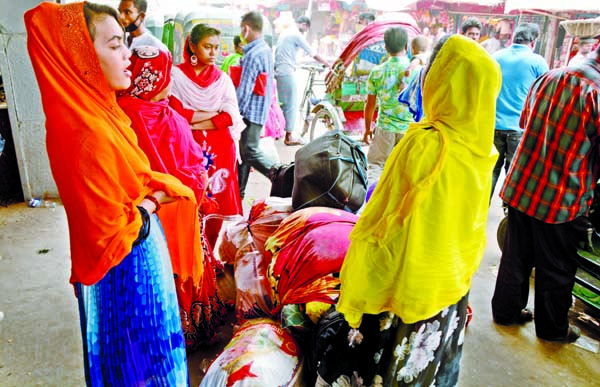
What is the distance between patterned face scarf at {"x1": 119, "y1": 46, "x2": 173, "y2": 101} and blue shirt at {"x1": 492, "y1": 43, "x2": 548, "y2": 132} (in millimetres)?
3076

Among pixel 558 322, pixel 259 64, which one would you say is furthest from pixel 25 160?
pixel 558 322

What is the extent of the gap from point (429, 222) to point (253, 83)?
9.27 feet

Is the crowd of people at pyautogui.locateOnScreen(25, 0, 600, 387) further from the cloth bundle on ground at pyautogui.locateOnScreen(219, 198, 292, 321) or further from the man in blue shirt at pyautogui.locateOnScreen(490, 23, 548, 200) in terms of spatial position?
the man in blue shirt at pyautogui.locateOnScreen(490, 23, 548, 200)

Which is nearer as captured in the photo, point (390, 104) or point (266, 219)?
point (266, 219)

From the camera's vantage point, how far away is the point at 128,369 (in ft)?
4.85

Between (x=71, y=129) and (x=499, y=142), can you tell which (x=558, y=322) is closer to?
(x=499, y=142)

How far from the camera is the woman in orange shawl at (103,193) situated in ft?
4.13

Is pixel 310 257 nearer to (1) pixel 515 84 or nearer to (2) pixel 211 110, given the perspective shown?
(2) pixel 211 110

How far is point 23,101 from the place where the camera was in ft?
14.0

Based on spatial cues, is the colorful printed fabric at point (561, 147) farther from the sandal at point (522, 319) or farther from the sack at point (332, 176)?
the sack at point (332, 176)

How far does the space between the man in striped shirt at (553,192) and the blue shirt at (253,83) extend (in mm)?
2115

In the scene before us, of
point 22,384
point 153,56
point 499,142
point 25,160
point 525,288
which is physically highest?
point 153,56

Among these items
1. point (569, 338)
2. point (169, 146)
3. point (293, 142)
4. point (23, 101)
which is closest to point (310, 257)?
point (169, 146)

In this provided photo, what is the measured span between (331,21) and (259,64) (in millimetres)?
11390
